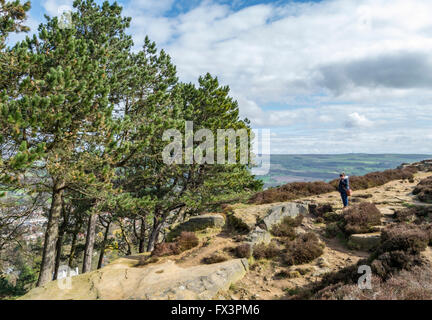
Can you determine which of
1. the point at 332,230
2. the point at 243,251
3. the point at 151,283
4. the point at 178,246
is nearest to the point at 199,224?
the point at 178,246

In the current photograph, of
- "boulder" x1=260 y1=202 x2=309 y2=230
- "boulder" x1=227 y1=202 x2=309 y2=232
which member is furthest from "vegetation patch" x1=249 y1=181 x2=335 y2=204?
"boulder" x1=227 y1=202 x2=309 y2=232

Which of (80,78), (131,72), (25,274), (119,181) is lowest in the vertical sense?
(25,274)

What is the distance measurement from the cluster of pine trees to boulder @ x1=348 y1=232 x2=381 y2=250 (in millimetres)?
8744

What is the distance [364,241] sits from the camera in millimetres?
10711

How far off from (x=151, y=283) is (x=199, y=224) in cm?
580

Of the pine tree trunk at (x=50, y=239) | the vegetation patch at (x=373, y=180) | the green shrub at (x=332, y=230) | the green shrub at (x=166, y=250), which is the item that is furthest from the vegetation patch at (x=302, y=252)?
the vegetation patch at (x=373, y=180)

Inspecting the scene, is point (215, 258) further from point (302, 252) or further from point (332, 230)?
point (332, 230)

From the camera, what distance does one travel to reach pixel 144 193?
706 inches

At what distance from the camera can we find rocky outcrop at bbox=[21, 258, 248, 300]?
743 centimetres
